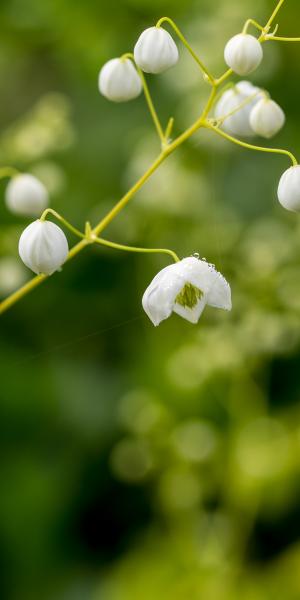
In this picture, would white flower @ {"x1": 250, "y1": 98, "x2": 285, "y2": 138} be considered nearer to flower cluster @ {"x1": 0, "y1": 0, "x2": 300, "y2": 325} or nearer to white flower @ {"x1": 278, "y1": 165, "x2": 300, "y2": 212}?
flower cluster @ {"x1": 0, "y1": 0, "x2": 300, "y2": 325}

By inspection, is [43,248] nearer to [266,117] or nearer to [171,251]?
[171,251]

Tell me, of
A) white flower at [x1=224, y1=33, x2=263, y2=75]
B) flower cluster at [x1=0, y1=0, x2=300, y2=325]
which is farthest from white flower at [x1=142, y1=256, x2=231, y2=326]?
white flower at [x1=224, y1=33, x2=263, y2=75]

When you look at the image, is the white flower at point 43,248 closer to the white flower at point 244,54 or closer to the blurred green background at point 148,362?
the white flower at point 244,54

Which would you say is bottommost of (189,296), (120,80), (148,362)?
(148,362)

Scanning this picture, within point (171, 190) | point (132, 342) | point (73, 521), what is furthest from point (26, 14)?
point (73, 521)

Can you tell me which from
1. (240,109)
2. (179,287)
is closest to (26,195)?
(240,109)

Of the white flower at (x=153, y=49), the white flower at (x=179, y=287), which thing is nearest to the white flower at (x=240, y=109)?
the white flower at (x=153, y=49)

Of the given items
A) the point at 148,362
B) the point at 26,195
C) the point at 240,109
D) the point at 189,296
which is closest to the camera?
the point at 189,296
